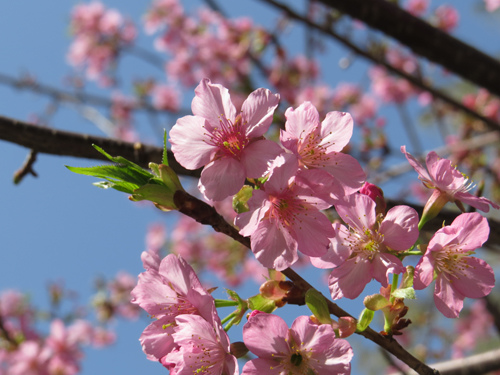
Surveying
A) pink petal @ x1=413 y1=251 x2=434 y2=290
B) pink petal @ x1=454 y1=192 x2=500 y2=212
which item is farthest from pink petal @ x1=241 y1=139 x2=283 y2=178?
pink petal @ x1=454 y1=192 x2=500 y2=212

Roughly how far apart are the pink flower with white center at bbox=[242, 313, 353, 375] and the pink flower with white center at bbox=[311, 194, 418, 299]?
0.09 meters

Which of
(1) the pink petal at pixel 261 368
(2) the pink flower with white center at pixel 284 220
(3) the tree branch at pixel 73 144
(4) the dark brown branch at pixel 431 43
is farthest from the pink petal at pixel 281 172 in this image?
(4) the dark brown branch at pixel 431 43

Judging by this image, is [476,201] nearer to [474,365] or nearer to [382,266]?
[382,266]

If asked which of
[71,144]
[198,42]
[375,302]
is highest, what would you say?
[375,302]

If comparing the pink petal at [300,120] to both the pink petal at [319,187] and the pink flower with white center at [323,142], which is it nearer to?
the pink flower with white center at [323,142]

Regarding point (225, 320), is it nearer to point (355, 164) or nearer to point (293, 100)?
point (355, 164)

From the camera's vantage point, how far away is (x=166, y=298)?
106 cm

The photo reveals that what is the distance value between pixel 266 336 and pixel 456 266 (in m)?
0.47

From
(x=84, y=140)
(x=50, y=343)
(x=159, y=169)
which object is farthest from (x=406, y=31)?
(x=50, y=343)

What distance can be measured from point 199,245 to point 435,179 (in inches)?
256

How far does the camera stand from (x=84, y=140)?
1564mm

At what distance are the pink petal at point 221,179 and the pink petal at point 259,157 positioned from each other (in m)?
0.02

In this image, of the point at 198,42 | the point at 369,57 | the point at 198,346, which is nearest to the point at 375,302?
the point at 198,346

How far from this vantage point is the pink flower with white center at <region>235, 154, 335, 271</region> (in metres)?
0.93
